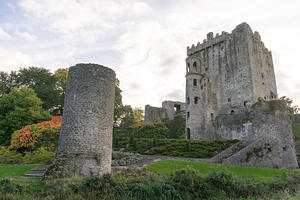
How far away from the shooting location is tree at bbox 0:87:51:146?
23.2m

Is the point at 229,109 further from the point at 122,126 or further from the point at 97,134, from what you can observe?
the point at 97,134

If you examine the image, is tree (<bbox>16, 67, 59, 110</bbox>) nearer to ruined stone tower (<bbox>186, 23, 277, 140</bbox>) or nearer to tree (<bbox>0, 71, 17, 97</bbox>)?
tree (<bbox>0, 71, 17, 97</bbox>)

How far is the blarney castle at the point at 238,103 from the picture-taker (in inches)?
802

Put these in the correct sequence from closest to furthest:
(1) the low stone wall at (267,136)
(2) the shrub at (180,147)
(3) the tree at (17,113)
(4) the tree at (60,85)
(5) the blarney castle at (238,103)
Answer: (1) the low stone wall at (267,136)
(5) the blarney castle at (238,103)
(2) the shrub at (180,147)
(3) the tree at (17,113)
(4) the tree at (60,85)

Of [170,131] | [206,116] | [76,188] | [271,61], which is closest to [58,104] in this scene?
[170,131]

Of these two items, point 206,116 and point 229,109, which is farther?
point 229,109

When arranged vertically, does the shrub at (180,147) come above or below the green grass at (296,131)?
below

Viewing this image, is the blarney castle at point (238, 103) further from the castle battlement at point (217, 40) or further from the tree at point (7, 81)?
the tree at point (7, 81)

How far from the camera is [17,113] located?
23.1 meters

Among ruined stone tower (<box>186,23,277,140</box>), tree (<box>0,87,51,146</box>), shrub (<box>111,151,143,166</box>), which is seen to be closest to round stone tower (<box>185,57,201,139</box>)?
ruined stone tower (<box>186,23,277,140</box>)

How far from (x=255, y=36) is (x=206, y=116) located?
1840 centimetres

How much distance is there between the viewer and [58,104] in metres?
32.3

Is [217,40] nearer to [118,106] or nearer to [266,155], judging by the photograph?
[118,106]

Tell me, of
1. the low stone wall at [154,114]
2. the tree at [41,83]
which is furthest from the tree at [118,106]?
the tree at [41,83]
